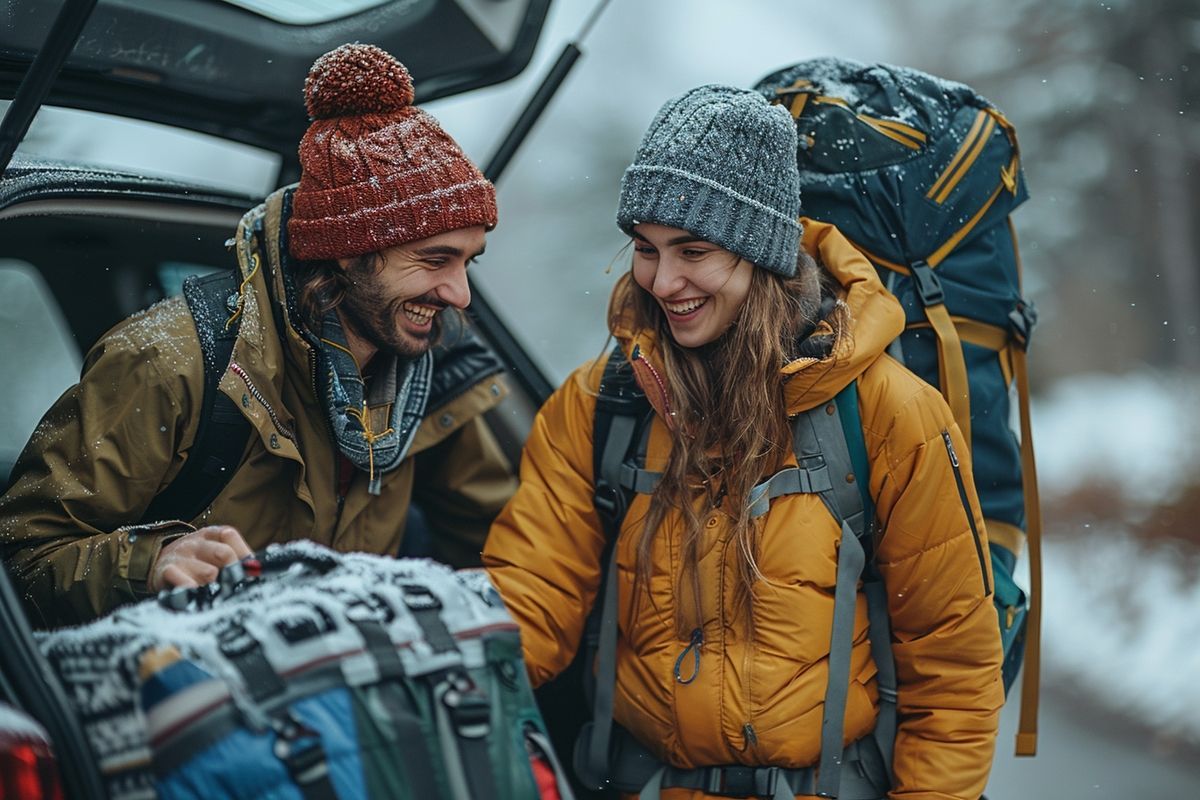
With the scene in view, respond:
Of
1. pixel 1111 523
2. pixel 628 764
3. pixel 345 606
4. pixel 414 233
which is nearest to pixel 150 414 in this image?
pixel 414 233

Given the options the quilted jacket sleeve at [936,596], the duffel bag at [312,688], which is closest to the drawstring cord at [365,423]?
the duffel bag at [312,688]

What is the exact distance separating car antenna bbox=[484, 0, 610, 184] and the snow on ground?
576 centimetres

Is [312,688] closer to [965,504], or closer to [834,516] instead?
[834,516]

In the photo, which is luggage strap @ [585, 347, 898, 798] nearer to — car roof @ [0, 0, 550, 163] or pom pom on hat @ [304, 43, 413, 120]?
pom pom on hat @ [304, 43, 413, 120]

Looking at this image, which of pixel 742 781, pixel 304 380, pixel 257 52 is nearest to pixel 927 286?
pixel 742 781

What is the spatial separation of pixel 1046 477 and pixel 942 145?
8037 millimetres

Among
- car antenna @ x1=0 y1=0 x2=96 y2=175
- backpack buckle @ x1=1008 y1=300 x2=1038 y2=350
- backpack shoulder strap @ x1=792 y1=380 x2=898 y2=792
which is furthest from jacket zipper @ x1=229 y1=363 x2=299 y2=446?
backpack buckle @ x1=1008 y1=300 x2=1038 y2=350

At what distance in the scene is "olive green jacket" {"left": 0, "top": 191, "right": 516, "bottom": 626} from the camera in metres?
2.07

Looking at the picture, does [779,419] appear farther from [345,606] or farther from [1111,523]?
[1111,523]

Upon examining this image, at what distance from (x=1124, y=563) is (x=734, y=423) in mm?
7484

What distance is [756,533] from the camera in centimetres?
221

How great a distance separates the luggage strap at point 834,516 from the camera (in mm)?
2217

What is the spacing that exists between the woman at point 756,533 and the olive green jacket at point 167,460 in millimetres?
351

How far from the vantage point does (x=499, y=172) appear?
279 cm
